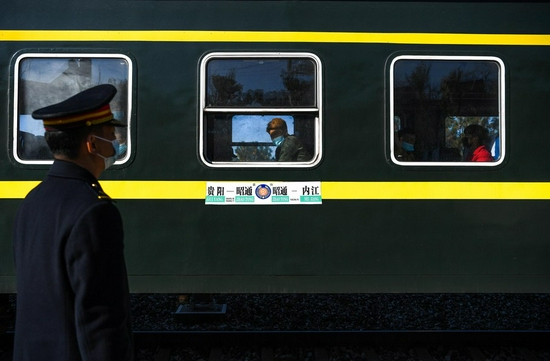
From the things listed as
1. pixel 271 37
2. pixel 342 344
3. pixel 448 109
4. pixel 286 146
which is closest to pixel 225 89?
pixel 271 37

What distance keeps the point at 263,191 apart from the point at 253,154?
0.30 m

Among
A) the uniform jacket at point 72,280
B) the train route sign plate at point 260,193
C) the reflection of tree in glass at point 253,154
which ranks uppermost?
the reflection of tree in glass at point 253,154

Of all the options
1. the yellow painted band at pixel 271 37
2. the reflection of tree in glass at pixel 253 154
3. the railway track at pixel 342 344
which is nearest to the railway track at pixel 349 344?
the railway track at pixel 342 344

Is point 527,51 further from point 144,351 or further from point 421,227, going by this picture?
point 144,351

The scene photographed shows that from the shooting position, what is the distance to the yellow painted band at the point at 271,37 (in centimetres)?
437

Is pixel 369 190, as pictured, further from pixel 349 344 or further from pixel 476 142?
pixel 349 344

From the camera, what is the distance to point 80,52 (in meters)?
4.35

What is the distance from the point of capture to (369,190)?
172 inches

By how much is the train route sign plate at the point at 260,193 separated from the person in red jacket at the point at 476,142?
4.02ft

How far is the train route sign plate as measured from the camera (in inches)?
170

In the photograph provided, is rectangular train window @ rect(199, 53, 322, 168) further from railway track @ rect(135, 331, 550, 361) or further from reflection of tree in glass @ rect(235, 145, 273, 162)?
railway track @ rect(135, 331, 550, 361)

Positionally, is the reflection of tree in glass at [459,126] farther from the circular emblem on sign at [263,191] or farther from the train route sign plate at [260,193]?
the circular emblem on sign at [263,191]

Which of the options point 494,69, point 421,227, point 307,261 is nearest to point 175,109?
point 307,261

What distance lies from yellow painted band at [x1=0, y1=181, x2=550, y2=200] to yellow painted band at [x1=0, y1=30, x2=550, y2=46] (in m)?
1.08
